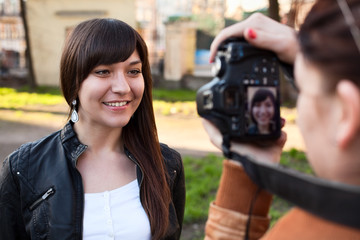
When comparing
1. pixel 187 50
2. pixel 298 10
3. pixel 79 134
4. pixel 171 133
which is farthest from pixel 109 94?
pixel 187 50

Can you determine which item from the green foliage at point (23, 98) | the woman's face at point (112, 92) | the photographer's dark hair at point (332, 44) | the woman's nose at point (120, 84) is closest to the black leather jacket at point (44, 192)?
the woman's face at point (112, 92)

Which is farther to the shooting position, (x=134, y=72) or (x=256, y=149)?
(x=134, y=72)

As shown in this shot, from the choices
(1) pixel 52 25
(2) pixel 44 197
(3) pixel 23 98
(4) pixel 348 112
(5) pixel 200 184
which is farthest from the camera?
(1) pixel 52 25

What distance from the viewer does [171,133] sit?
746 centimetres

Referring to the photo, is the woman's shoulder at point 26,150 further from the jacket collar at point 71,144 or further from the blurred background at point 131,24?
the blurred background at point 131,24

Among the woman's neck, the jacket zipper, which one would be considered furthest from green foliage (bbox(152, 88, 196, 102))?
→ the jacket zipper

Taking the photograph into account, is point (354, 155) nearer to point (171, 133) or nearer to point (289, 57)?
point (289, 57)

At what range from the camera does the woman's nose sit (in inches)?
74.5

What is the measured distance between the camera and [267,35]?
116cm

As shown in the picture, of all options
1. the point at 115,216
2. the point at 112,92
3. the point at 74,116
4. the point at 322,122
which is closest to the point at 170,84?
the point at 74,116

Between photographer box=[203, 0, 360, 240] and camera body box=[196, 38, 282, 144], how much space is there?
10 cm

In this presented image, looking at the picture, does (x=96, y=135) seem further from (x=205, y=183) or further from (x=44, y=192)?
(x=205, y=183)

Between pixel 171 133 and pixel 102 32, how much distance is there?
5654 mm

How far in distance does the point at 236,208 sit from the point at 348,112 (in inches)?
16.9
